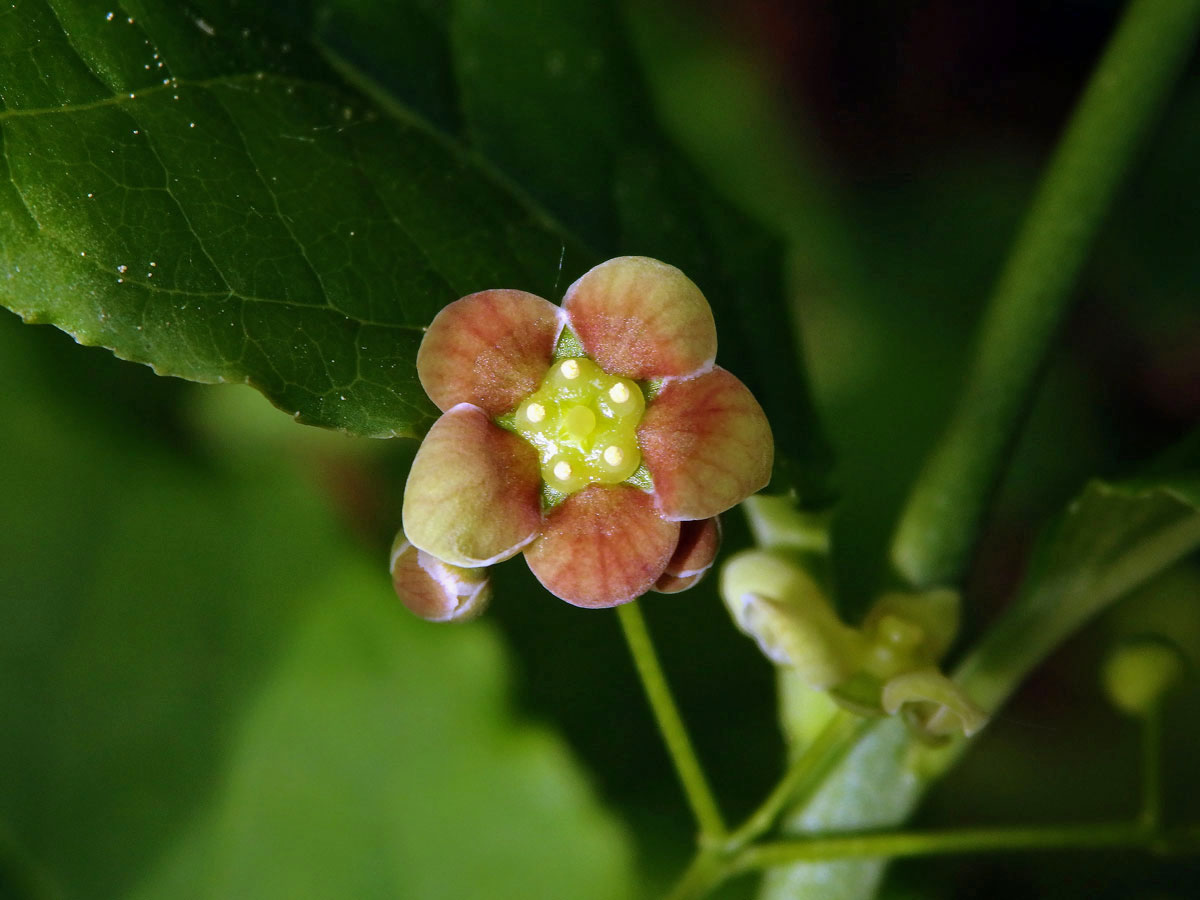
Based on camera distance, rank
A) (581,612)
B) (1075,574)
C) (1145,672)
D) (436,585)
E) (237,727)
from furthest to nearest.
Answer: (581,612)
(237,727)
(1145,672)
(1075,574)
(436,585)

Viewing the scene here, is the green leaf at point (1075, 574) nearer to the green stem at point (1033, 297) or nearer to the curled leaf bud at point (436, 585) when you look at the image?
the green stem at point (1033, 297)

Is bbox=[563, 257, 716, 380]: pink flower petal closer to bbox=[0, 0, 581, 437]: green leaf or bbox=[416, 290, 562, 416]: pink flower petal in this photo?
bbox=[416, 290, 562, 416]: pink flower petal

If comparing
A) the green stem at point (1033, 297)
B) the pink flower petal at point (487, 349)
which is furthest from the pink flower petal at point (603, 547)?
the green stem at point (1033, 297)

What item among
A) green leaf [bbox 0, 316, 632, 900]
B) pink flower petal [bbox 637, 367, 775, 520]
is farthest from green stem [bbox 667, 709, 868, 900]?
green leaf [bbox 0, 316, 632, 900]

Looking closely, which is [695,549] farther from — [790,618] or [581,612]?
[581,612]

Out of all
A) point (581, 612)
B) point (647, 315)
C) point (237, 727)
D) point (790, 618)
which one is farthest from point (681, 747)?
point (581, 612)

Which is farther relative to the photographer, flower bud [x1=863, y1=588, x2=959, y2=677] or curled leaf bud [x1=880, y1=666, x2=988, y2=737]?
flower bud [x1=863, y1=588, x2=959, y2=677]
